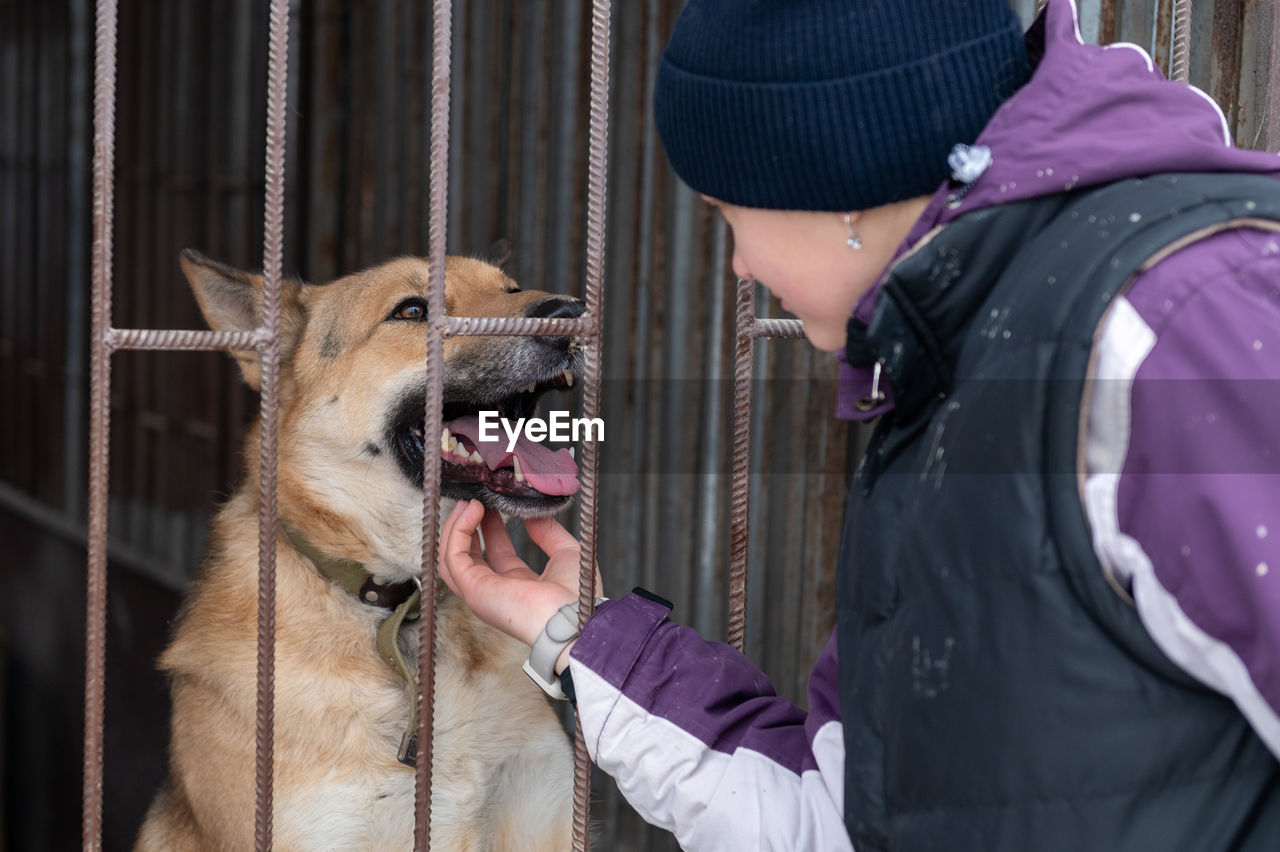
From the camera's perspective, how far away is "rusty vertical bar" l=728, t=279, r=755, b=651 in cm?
204

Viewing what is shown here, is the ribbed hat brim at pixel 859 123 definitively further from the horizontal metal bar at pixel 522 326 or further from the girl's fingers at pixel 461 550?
the girl's fingers at pixel 461 550

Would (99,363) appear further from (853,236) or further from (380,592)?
(853,236)

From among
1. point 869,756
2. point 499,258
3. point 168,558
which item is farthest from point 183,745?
point 168,558

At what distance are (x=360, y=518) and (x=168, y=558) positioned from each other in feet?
18.4

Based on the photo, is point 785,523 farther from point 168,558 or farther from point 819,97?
point 168,558

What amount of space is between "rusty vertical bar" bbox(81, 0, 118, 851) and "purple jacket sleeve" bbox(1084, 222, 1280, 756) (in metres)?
1.37

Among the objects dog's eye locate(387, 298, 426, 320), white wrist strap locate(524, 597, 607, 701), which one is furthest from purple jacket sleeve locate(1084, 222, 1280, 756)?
dog's eye locate(387, 298, 426, 320)

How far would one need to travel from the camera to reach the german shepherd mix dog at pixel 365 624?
2338 millimetres

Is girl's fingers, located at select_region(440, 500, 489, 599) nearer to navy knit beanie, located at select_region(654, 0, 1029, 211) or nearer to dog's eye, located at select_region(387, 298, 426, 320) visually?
dog's eye, located at select_region(387, 298, 426, 320)

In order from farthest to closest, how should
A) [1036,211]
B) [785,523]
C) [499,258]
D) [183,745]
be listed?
[785,523]
[499,258]
[183,745]
[1036,211]

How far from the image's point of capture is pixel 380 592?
250 centimetres

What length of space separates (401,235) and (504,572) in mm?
4207

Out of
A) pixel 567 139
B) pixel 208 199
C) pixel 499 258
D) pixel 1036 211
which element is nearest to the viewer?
pixel 1036 211

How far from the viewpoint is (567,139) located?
4.84 meters
